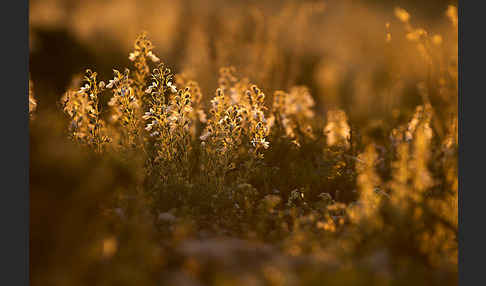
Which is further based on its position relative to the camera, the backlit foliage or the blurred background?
the blurred background

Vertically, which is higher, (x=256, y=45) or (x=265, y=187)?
(x=256, y=45)

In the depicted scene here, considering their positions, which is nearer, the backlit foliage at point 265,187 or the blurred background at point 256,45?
the backlit foliage at point 265,187

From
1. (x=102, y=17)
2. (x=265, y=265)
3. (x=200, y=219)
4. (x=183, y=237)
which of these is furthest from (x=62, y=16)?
(x=265, y=265)

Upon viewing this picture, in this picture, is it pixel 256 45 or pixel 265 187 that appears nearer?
pixel 265 187

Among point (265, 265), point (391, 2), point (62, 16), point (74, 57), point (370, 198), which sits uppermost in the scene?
point (391, 2)

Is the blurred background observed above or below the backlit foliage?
above

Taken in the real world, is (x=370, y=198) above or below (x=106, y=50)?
below

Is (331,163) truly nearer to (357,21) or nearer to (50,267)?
(50,267)

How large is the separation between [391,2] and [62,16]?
349 inches

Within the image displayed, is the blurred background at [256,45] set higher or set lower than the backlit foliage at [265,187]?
higher

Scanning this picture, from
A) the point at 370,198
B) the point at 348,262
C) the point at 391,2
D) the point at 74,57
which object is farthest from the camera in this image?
the point at 391,2

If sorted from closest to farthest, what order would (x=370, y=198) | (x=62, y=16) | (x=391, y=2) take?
(x=370, y=198)
(x=62, y=16)
(x=391, y=2)

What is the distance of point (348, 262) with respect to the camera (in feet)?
9.36

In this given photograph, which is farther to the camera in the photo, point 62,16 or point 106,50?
point 62,16
